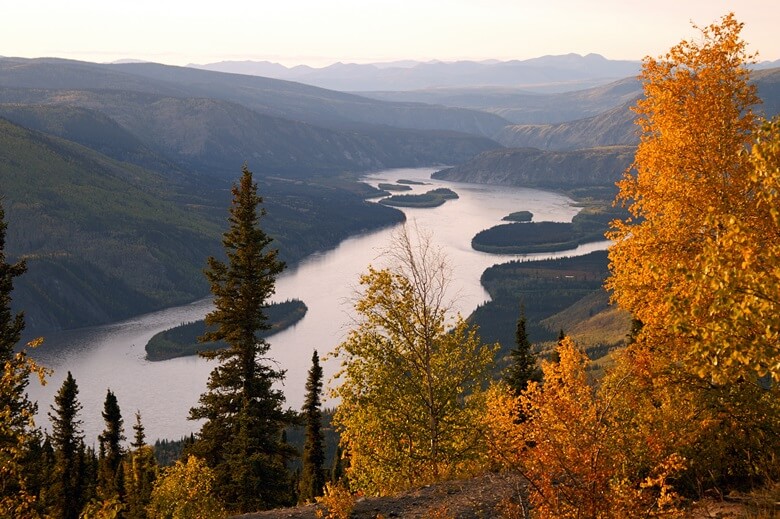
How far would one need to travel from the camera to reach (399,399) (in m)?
30.0

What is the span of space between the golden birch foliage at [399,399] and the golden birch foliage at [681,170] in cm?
787

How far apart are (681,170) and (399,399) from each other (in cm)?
1357

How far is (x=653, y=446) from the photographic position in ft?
62.9

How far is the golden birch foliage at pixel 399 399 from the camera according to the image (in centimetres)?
2952

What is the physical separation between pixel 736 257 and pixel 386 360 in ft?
58.2

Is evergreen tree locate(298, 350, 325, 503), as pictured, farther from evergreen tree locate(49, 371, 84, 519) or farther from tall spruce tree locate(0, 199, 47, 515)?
tall spruce tree locate(0, 199, 47, 515)

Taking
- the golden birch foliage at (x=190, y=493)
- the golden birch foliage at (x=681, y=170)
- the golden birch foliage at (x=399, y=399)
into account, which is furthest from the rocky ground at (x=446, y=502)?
the golden birch foliage at (x=190, y=493)

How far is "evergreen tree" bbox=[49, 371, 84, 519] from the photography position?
71.3 meters

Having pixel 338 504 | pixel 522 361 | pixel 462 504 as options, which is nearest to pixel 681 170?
pixel 462 504

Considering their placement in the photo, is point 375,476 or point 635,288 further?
point 375,476

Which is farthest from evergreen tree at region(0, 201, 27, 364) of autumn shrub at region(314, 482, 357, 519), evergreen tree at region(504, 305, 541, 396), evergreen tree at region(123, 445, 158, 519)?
evergreen tree at region(504, 305, 541, 396)

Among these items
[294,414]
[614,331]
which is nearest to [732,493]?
[294,414]

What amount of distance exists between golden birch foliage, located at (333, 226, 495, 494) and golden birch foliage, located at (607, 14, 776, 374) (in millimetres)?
7870

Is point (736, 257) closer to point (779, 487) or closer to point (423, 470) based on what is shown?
point (779, 487)
